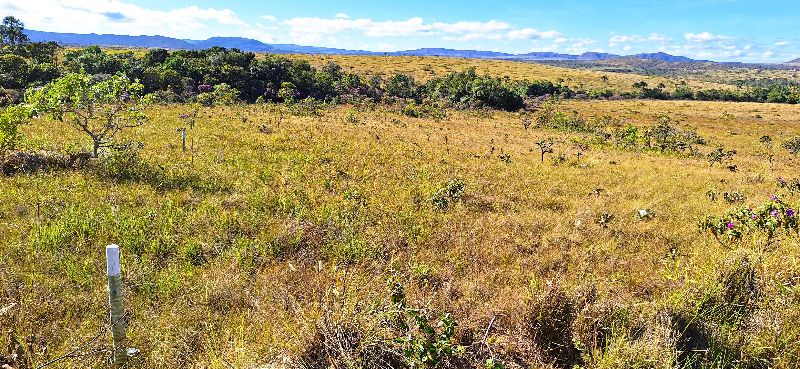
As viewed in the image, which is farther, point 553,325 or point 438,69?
point 438,69

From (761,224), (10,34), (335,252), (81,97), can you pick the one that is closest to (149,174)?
(81,97)

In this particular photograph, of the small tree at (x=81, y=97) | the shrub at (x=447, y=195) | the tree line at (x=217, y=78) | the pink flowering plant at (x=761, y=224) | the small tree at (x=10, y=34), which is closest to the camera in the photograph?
the pink flowering plant at (x=761, y=224)

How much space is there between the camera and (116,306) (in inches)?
149

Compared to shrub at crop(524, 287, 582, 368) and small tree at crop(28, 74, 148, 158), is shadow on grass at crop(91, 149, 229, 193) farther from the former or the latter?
shrub at crop(524, 287, 582, 368)

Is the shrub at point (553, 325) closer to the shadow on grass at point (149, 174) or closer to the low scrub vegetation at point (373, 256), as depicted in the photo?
the low scrub vegetation at point (373, 256)

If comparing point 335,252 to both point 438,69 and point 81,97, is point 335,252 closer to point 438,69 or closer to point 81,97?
point 81,97

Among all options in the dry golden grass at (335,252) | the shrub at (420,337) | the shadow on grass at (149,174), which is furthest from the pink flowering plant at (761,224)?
the shadow on grass at (149,174)

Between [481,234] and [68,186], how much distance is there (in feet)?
26.7

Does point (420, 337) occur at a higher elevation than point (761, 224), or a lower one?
lower

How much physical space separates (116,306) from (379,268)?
290 cm

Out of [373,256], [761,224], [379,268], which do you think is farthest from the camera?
[761,224]

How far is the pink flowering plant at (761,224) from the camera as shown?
654cm

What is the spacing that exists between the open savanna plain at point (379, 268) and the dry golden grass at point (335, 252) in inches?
1.3

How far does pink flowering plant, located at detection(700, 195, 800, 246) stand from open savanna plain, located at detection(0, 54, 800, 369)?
0.69 feet
